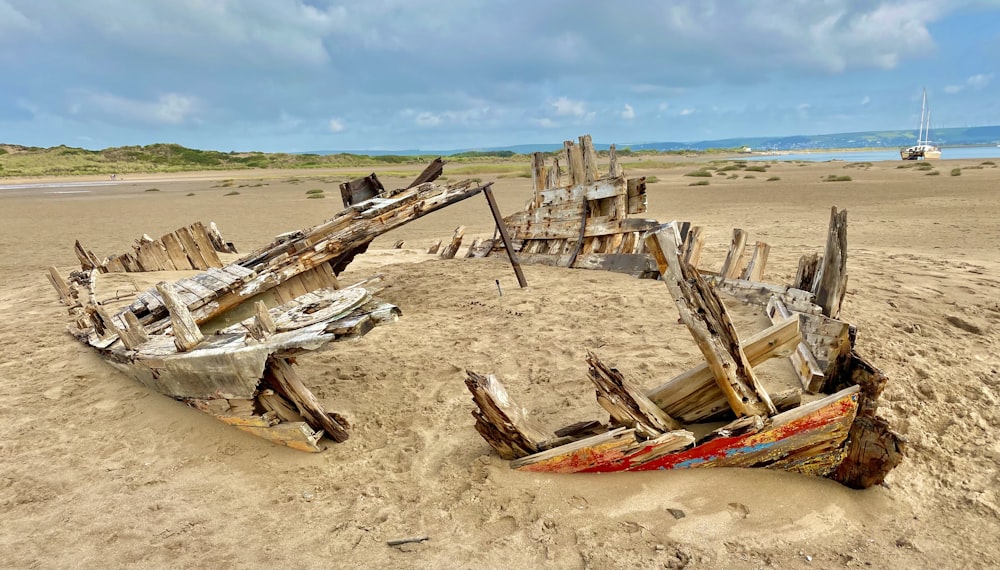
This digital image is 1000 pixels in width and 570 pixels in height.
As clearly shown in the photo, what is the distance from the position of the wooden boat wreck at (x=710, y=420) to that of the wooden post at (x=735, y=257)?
11.8 ft

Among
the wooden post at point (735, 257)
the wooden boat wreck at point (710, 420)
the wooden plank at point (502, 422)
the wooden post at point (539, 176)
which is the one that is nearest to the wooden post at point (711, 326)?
the wooden boat wreck at point (710, 420)

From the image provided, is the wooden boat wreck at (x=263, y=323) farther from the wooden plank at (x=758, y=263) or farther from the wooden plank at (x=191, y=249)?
the wooden plank at (x=758, y=263)

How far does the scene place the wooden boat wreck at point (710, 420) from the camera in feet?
10.7

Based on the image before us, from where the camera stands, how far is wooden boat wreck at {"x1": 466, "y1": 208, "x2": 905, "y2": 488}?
3271 millimetres

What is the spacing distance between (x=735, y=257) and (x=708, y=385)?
4.38 meters

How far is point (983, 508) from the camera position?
11.4 feet

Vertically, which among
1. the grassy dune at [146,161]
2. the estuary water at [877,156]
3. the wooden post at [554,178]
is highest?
the grassy dune at [146,161]

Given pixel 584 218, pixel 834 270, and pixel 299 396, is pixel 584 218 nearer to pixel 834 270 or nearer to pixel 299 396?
pixel 834 270

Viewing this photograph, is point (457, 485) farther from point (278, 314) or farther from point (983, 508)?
point (983, 508)

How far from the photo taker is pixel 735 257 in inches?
293

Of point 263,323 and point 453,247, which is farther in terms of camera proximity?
point 453,247

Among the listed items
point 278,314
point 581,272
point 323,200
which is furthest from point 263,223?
point 278,314

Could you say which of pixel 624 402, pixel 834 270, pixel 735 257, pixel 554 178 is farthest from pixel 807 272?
pixel 554 178

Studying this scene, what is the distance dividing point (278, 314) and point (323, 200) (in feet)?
72.7
